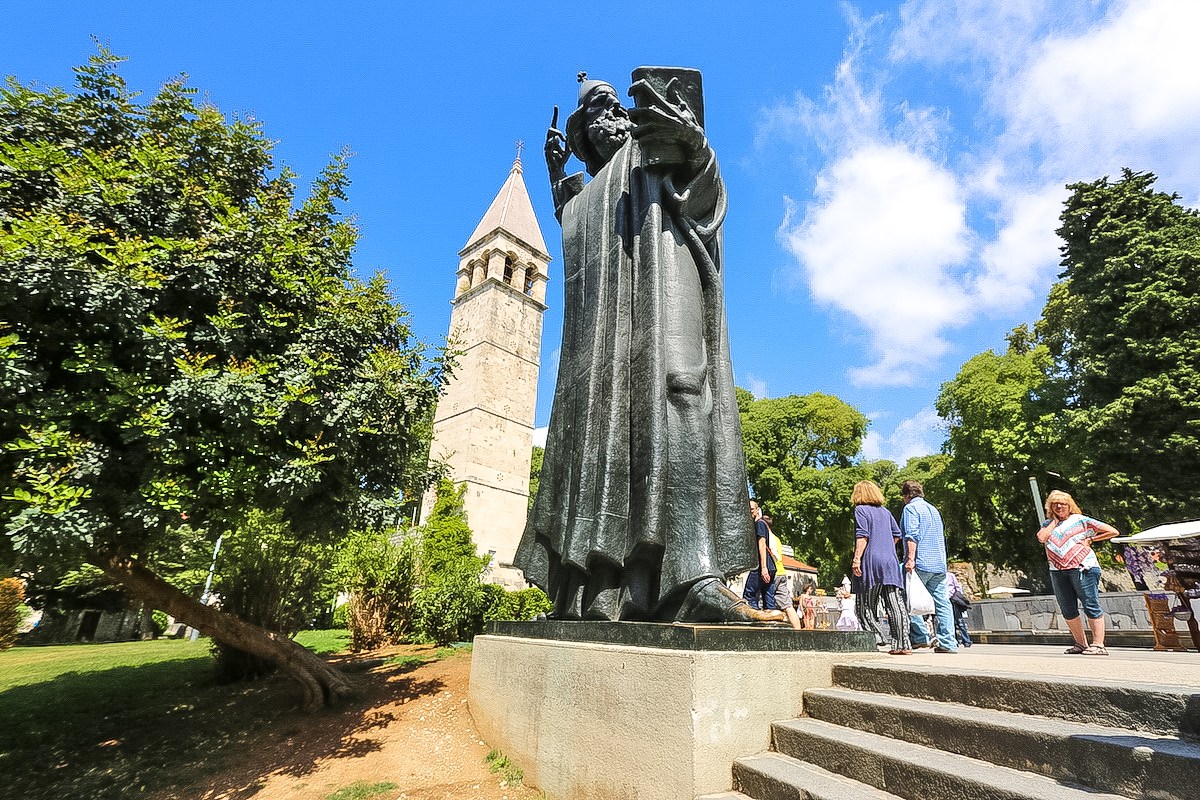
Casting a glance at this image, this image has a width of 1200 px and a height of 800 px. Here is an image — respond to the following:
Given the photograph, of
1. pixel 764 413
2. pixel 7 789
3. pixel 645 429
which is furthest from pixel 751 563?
pixel 764 413

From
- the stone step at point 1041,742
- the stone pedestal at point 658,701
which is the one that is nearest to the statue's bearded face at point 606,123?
the stone pedestal at point 658,701

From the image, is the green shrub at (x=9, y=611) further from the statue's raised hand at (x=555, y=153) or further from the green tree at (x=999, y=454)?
the green tree at (x=999, y=454)

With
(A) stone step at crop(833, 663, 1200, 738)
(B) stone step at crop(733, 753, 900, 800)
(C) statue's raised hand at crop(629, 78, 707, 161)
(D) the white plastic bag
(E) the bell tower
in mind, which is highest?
(E) the bell tower

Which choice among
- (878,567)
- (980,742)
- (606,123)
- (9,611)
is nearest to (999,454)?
(878,567)

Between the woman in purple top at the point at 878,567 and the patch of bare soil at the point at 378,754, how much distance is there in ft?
12.6

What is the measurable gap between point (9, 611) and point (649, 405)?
2078 centimetres

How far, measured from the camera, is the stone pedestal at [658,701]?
251cm

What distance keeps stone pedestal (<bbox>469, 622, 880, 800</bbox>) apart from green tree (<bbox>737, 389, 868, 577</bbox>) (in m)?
26.5

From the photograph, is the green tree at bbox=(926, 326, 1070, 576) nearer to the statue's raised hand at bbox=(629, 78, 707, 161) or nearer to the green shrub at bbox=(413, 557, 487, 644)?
the green shrub at bbox=(413, 557, 487, 644)

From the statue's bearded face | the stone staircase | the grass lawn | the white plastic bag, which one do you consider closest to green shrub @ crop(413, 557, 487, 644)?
the grass lawn

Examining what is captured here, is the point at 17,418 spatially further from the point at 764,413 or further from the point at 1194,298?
the point at 764,413

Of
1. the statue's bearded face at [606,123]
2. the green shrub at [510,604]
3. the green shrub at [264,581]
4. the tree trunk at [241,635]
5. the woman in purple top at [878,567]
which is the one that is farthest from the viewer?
the green shrub at [510,604]

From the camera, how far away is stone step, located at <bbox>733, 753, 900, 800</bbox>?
2145 millimetres

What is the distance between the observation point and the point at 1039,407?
2105 cm
